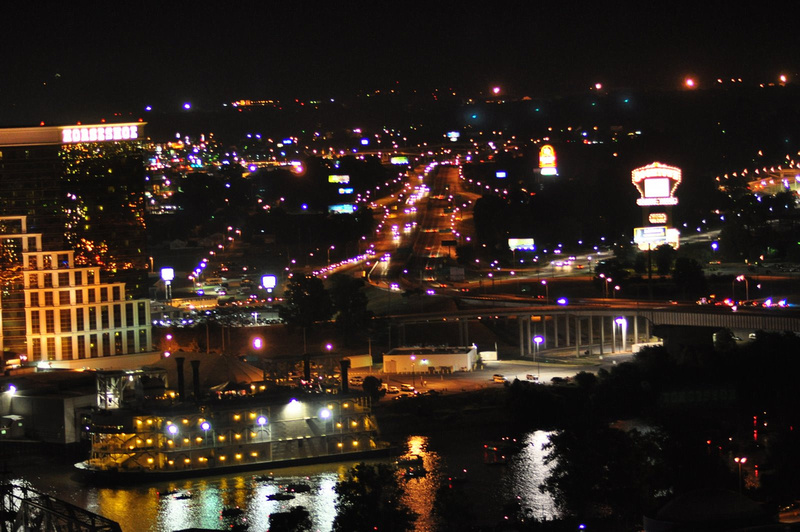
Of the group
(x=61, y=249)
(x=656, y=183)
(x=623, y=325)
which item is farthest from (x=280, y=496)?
(x=656, y=183)

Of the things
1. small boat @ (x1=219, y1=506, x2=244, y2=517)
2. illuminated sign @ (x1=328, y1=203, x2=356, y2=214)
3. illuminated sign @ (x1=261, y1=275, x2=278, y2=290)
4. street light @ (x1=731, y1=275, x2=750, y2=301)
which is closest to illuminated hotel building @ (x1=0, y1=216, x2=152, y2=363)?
small boat @ (x1=219, y1=506, x2=244, y2=517)

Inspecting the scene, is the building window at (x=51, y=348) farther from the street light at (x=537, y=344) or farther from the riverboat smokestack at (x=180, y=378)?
the street light at (x=537, y=344)

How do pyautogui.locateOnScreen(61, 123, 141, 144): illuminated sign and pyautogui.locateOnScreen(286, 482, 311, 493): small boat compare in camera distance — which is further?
pyautogui.locateOnScreen(61, 123, 141, 144): illuminated sign

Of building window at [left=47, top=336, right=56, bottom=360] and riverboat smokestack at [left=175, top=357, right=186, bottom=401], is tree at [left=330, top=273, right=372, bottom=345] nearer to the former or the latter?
building window at [left=47, top=336, right=56, bottom=360]

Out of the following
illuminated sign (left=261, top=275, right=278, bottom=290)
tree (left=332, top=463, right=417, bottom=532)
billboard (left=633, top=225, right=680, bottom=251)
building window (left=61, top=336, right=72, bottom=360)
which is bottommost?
tree (left=332, top=463, right=417, bottom=532)

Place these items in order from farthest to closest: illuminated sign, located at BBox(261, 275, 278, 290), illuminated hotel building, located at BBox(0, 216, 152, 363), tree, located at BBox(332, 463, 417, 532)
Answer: illuminated sign, located at BBox(261, 275, 278, 290) → illuminated hotel building, located at BBox(0, 216, 152, 363) → tree, located at BBox(332, 463, 417, 532)
